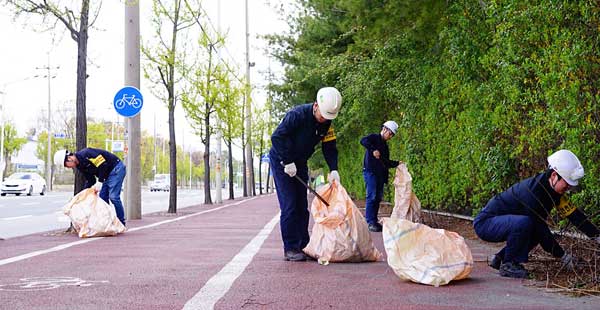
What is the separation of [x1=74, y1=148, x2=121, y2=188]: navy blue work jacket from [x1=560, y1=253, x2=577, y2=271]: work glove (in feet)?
25.3

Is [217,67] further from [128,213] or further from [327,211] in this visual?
[327,211]

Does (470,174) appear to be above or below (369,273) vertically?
above

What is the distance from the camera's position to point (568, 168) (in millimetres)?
5371

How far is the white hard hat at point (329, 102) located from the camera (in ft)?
22.9

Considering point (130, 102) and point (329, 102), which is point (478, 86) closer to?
point (329, 102)

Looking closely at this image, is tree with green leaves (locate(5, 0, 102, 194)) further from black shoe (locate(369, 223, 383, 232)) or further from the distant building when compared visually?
the distant building

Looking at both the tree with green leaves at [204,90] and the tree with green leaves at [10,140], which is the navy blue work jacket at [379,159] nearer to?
the tree with green leaves at [204,90]

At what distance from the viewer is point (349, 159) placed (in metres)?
27.0

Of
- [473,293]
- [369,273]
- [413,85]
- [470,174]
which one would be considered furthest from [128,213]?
[473,293]

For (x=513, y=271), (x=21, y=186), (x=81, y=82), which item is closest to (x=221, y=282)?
(x=513, y=271)

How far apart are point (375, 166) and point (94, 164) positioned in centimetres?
462

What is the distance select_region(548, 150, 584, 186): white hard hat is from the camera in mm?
5359

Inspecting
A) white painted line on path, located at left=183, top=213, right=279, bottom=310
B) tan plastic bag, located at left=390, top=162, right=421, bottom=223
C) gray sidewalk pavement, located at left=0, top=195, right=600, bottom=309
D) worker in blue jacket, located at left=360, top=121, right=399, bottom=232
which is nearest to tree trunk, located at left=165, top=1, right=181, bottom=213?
worker in blue jacket, located at left=360, top=121, right=399, bottom=232

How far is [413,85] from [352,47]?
2541 millimetres
